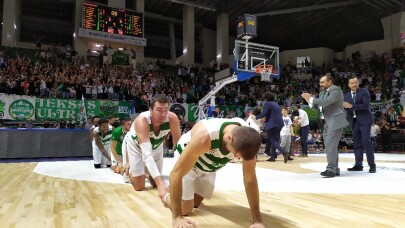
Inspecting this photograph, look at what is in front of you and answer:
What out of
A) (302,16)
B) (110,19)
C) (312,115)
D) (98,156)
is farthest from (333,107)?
(302,16)

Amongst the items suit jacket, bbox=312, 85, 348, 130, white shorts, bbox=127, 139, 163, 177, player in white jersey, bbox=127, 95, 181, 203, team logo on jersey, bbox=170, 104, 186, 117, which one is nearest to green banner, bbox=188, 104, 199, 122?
team logo on jersey, bbox=170, 104, 186, 117

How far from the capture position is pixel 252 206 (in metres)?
2.41

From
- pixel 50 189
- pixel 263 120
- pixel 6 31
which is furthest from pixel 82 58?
pixel 50 189

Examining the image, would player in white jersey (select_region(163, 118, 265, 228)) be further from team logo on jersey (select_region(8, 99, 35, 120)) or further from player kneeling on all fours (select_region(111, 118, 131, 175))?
team logo on jersey (select_region(8, 99, 35, 120))

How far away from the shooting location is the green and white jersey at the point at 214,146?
237 centimetres

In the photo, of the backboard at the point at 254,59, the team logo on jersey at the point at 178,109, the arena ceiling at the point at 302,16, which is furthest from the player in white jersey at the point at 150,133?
the arena ceiling at the point at 302,16

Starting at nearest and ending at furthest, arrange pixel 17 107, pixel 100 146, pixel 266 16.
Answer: pixel 100 146, pixel 17 107, pixel 266 16

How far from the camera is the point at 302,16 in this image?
2628cm

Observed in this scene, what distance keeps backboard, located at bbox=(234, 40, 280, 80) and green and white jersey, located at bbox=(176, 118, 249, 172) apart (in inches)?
431

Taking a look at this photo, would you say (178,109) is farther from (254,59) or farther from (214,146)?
(214,146)

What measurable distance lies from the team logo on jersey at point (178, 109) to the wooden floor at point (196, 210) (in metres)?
11.8

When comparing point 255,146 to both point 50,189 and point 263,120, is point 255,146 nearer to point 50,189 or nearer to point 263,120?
point 50,189

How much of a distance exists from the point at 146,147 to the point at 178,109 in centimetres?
1245

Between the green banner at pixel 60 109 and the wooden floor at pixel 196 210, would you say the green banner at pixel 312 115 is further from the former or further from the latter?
the wooden floor at pixel 196 210
